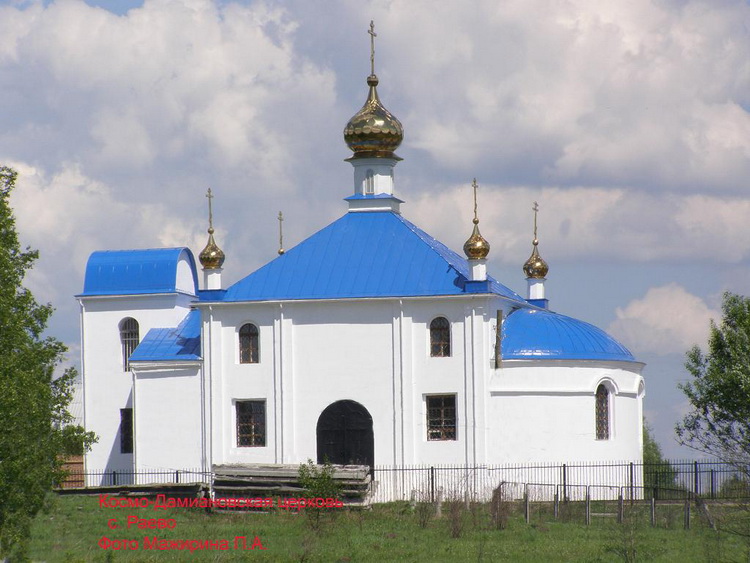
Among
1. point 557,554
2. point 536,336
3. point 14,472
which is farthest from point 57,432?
point 536,336

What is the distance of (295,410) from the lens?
3509 centimetres

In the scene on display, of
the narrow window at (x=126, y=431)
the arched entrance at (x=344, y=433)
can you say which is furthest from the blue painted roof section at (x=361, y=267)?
the narrow window at (x=126, y=431)

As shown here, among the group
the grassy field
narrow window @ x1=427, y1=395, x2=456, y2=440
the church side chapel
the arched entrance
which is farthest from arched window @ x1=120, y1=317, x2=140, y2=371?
narrow window @ x1=427, y1=395, x2=456, y2=440

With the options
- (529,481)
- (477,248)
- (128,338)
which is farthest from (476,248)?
(128,338)

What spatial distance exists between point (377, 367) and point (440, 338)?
5.29ft

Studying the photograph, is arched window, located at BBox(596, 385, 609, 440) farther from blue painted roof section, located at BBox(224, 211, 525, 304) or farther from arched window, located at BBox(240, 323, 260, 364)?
arched window, located at BBox(240, 323, 260, 364)

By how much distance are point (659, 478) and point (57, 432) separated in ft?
65.2

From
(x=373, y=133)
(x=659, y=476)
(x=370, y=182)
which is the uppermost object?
(x=373, y=133)

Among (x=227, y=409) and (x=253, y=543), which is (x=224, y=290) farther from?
(x=253, y=543)

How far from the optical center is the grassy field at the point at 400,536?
24.9 m

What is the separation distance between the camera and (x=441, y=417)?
3438cm

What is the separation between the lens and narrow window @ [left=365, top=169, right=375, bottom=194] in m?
37.7

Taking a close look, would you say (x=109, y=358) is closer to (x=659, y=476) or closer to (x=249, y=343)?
(x=249, y=343)

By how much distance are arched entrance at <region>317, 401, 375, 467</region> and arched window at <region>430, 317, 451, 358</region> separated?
2156 millimetres
